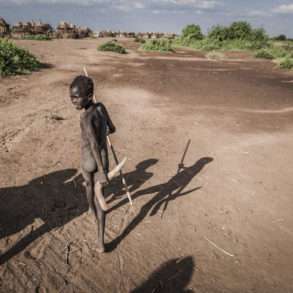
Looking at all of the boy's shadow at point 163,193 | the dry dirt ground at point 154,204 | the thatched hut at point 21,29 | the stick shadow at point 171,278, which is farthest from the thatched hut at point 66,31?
the stick shadow at point 171,278

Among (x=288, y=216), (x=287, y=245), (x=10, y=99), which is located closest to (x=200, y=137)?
(x=288, y=216)

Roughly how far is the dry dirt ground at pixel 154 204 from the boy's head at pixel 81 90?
1606 millimetres

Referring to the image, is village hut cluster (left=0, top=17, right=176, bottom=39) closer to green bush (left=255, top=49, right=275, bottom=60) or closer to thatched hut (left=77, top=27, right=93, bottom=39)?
thatched hut (left=77, top=27, right=93, bottom=39)

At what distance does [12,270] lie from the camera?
2.97 metres

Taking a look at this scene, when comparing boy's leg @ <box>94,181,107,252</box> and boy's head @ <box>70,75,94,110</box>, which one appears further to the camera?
boy's leg @ <box>94,181,107,252</box>

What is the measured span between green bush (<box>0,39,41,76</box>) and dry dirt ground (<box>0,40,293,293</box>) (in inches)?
123

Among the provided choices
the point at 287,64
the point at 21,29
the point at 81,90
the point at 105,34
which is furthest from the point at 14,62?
the point at 105,34

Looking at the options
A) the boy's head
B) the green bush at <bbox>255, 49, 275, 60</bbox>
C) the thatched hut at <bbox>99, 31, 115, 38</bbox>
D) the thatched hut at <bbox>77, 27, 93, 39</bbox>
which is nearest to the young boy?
the boy's head

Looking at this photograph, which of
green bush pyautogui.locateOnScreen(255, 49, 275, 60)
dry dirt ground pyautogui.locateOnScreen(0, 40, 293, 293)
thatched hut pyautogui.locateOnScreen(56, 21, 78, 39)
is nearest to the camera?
dry dirt ground pyautogui.locateOnScreen(0, 40, 293, 293)

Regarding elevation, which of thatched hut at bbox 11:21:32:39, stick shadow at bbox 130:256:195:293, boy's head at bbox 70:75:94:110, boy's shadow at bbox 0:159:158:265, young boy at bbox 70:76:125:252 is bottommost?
stick shadow at bbox 130:256:195:293

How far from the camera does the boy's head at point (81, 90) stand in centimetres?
270

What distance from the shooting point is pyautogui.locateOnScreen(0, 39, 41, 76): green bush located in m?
11.7

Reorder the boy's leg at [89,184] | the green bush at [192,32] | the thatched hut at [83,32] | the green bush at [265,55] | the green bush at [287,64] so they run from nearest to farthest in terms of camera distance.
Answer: the boy's leg at [89,184]
the green bush at [287,64]
the green bush at [265,55]
the green bush at [192,32]
the thatched hut at [83,32]

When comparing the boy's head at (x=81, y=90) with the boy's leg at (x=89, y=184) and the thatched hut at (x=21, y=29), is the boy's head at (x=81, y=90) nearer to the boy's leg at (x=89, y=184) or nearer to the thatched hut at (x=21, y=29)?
the boy's leg at (x=89, y=184)
